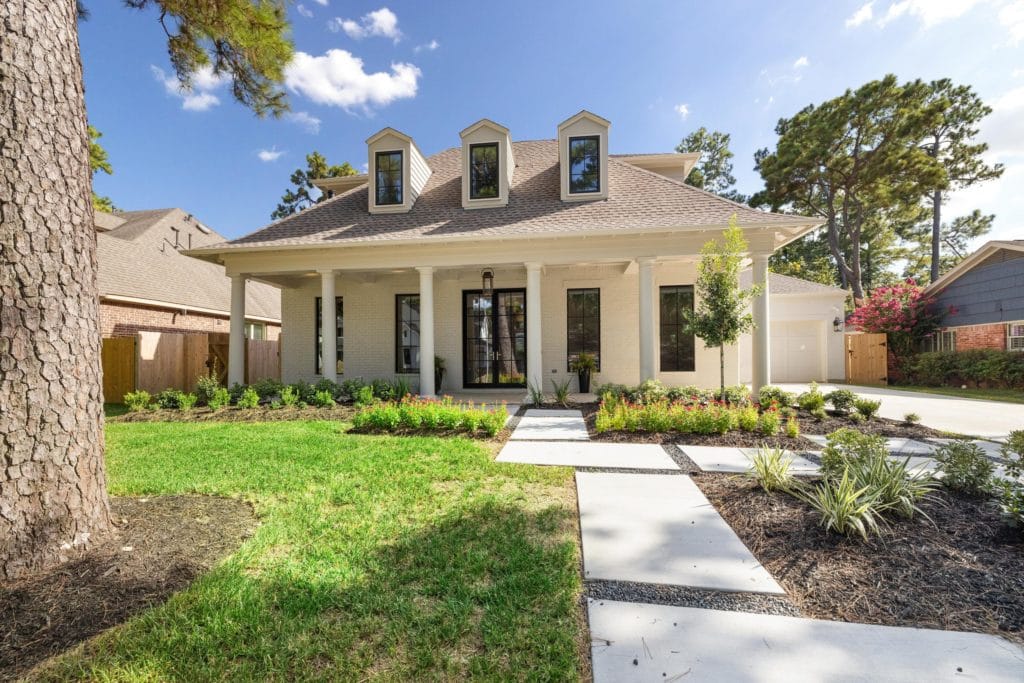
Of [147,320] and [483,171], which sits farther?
[147,320]

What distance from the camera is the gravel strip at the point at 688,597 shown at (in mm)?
1997

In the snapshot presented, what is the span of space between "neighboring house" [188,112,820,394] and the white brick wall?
31mm

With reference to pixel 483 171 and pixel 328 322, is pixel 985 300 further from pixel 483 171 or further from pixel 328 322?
pixel 328 322

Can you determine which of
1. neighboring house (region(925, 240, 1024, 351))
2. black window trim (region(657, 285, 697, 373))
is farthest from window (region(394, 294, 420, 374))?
neighboring house (region(925, 240, 1024, 351))

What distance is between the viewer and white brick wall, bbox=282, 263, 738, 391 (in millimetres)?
10500

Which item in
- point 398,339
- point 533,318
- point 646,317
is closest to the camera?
point 646,317

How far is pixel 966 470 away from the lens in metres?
3.27

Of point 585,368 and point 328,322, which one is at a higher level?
point 328,322

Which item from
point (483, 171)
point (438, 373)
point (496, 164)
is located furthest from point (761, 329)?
point (438, 373)

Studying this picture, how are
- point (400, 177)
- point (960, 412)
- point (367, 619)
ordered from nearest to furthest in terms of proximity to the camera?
1. point (367, 619)
2. point (960, 412)
3. point (400, 177)

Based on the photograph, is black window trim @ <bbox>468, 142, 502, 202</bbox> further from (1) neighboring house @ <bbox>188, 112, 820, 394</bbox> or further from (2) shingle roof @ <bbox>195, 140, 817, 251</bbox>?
(2) shingle roof @ <bbox>195, 140, 817, 251</bbox>

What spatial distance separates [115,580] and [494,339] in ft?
29.9

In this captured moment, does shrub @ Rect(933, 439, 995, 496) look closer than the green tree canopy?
Yes

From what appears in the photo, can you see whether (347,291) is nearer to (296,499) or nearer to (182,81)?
(182,81)
